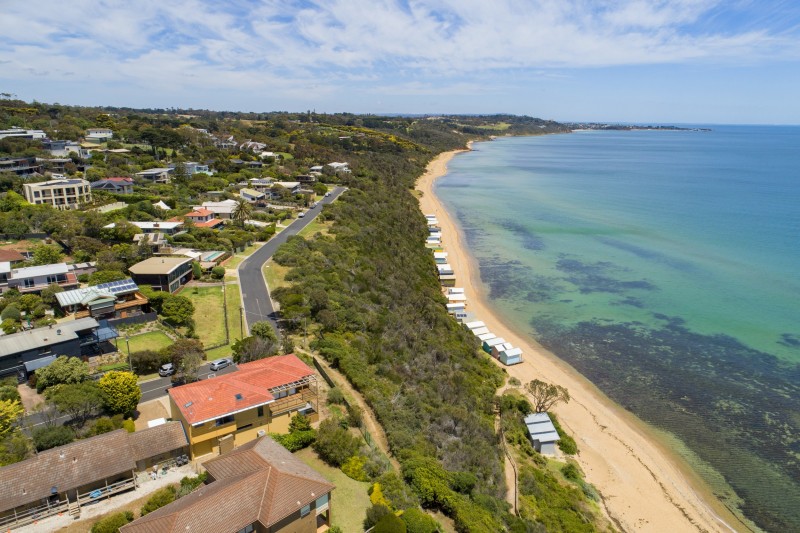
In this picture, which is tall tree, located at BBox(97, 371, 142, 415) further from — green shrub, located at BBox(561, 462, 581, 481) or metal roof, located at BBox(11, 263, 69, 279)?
green shrub, located at BBox(561, 462, 581, 481)

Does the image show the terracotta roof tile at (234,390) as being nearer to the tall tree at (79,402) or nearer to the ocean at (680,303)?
the tall tree at (79,402)

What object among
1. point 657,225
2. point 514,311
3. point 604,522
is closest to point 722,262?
point 657,225

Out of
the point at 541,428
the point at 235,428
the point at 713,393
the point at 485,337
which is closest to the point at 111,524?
the point at 235,428

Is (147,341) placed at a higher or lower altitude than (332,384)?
lower

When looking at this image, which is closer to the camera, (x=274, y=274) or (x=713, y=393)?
(x=713, y=393)

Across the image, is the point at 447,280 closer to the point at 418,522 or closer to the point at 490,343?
the point at 490,343
